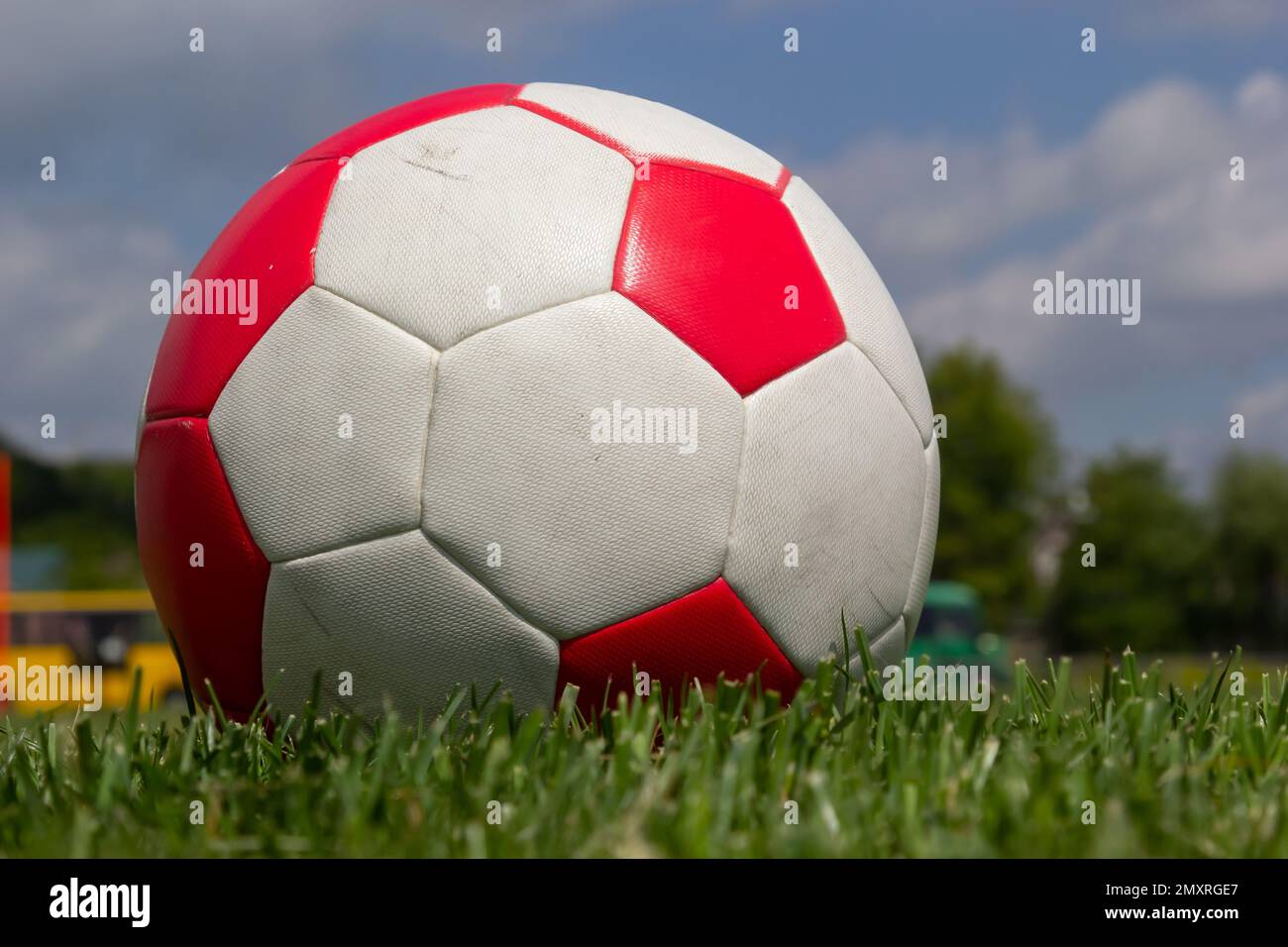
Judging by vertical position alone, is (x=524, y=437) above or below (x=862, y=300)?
below

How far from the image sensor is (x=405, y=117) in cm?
339

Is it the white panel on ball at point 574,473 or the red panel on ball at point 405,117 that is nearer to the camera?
the white panel on ball at point 574,473

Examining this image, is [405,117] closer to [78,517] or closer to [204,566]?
[204,566]

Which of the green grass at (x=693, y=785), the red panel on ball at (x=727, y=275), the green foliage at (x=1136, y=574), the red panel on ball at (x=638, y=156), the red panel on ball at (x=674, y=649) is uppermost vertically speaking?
the green foliage at (x=1136, y=574)

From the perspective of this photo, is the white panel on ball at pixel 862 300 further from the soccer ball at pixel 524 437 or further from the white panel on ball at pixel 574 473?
the white panel on ball at pixel 574 473

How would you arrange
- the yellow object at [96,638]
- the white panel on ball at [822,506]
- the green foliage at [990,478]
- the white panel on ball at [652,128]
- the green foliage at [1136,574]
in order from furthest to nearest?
the green foliage at [1136,574] < the green foliage at [990,478] < the yellow object at [96,638] < the white panel on ball at [652,128] < the white panel on ball at [822,506]

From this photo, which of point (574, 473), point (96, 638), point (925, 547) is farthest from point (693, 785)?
point (96, 638)

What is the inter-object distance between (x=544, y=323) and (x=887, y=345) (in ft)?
3.26

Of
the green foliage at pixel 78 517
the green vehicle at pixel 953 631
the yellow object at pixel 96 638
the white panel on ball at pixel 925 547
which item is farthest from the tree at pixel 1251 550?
the green foliage at pixel 78 517

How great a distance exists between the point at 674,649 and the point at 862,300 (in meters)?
1.08

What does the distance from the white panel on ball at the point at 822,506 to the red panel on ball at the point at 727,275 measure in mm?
78

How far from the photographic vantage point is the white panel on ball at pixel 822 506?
2.97m

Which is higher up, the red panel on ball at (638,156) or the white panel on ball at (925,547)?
the red panel on ball at (638,156)

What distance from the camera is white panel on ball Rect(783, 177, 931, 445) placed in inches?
130
